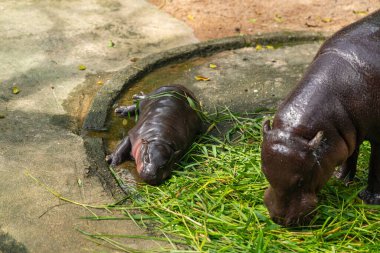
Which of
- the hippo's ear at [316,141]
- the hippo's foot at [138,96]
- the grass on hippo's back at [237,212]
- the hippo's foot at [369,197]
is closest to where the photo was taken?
the hippo's ear at [316,141]

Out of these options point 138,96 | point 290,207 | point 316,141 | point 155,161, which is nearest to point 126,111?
point 138,96

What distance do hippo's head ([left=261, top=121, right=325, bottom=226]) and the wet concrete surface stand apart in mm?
2261

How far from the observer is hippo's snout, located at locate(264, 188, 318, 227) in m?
4.23

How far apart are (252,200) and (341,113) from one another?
1146 mm

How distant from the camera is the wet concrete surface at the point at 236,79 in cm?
676

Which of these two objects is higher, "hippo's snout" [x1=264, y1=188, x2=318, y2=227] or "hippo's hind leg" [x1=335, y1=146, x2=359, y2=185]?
"hippo's snout" [x1=264, y1=188, x2=318, y2=227]

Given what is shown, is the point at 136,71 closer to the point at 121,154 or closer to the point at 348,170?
the point at 121,154

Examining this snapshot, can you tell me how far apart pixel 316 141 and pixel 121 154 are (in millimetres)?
2295

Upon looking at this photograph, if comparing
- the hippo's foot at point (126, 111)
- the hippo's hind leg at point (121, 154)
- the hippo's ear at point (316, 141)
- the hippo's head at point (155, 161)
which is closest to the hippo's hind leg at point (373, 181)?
the hippo's ear at point (316, 141)

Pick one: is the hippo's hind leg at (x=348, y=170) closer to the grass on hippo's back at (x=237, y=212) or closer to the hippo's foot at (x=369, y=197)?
the grass on hippo's back at (x=237, y=212)

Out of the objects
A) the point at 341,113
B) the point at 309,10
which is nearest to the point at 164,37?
the point at 309,10

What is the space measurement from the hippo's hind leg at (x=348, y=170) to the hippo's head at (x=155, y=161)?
150cm

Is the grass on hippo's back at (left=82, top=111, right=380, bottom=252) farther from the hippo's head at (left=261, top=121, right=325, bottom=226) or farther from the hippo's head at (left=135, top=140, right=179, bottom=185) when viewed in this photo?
the hippo's head at (left=261, top=121, right=325, bottom=226)

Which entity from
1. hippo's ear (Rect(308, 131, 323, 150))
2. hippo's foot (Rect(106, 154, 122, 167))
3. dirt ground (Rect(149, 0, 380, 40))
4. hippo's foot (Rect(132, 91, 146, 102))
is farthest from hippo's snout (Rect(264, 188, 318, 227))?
dirt ground (Rect(149, 0, 380, 40))
